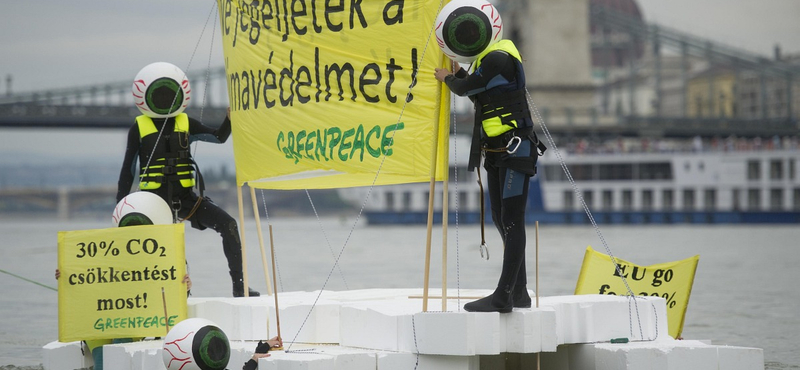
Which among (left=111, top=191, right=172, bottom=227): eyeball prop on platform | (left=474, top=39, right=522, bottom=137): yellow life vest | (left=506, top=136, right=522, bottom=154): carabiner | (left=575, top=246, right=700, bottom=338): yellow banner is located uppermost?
(left=474, top=39, right=522, bottom=137): yellow life vest

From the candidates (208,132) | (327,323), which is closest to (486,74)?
(327,323)

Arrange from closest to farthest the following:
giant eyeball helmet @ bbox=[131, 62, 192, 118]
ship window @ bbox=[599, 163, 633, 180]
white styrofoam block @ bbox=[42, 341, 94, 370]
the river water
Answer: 1. white styrofoam block @ bbox=[42, 341, 94, 370]
2. giant eyeball helmet @ bbox=[131, 62, 192, 118]
3. the river water
4. ship window @ bbox=[599, 163, 633, 180]

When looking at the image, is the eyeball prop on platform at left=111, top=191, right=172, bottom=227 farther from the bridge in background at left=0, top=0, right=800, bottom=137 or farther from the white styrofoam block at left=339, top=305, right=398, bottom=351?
the bridge in background at left=0, top=0, right=800, bottom=137

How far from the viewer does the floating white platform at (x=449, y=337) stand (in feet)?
19.8

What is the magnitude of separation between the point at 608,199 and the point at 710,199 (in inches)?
228

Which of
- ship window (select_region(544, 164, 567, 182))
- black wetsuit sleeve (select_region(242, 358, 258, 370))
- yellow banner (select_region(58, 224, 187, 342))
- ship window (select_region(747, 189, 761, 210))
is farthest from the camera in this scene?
ship window (select_region(544, 164, 567, 182))

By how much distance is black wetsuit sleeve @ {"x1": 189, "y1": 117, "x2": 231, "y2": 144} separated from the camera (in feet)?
27.7

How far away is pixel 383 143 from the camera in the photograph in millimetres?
6910

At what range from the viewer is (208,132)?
855 cm

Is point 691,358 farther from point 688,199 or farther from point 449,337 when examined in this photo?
point 688,199

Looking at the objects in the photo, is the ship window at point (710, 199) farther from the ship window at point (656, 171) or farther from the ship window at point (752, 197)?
the ship window at point (656, 171)

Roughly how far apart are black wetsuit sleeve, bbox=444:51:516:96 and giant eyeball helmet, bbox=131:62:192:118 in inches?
104

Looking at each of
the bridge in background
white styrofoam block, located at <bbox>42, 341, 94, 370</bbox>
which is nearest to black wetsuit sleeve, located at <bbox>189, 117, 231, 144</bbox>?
white styrofoam block, located at <bbox>42, 341, 94, 370</bbox>

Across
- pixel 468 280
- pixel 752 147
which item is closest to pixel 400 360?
pixel 468 280
